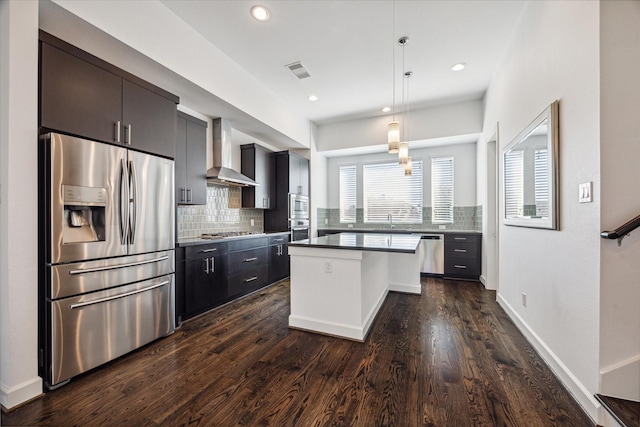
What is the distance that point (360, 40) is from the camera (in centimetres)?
307

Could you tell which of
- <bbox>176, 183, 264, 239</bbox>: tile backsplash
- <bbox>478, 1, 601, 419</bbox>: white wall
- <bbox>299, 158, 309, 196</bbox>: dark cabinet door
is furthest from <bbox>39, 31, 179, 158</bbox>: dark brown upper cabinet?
<bbox>478, 1, 601, 419</bbox>: white wall

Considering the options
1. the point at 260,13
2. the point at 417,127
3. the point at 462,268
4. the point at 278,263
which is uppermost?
the point at 260,13

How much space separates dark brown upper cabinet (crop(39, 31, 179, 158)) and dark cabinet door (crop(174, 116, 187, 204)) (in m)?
0.52

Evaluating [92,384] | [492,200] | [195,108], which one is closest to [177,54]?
[195,108]

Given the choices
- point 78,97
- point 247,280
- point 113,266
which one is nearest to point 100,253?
point 113,266

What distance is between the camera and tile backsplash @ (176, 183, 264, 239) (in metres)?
3.70

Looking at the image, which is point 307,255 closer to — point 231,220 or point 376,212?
point 231,220

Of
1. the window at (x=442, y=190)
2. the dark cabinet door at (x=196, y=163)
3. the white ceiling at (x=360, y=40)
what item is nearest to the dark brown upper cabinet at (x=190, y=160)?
the dark cabinet door at (x=196, y=163)

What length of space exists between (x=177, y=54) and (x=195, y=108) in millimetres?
980

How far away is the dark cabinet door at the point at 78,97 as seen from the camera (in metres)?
1.79

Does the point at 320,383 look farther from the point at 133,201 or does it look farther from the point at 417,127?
the point at 417,127

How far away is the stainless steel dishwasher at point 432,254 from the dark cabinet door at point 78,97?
4.74 metres

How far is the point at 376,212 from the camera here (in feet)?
20.1

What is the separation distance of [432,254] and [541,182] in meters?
A: 2.91
